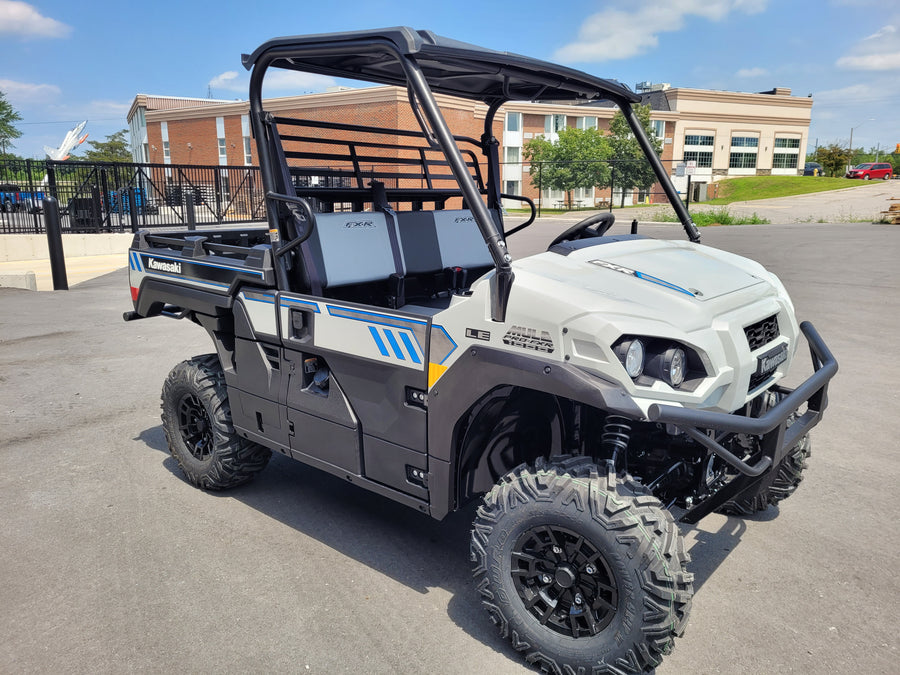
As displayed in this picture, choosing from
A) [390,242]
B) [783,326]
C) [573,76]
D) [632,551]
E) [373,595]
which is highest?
[573,76]

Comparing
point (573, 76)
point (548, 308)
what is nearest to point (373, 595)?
point (548, 308)

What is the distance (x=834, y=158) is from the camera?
67.0 meters

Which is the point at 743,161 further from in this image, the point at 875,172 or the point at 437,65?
the point at 437,65

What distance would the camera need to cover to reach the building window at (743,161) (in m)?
66.7

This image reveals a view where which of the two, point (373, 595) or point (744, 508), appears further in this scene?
point (744, 508)

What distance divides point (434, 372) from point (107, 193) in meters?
17.7

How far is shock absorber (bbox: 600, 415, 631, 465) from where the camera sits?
267cm

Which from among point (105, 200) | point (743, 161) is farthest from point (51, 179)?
point (743, 161)

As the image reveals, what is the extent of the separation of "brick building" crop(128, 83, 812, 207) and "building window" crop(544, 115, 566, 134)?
78mm

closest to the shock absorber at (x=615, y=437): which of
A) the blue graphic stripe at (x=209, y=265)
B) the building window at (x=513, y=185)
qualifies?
the blue graphic stripe at (x=209, y=265)

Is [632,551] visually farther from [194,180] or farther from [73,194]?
[194,180]

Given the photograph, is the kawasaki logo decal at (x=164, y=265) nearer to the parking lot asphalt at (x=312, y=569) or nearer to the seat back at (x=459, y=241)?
the parking lot asphalt at (x=312, y=569)

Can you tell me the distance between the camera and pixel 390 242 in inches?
158

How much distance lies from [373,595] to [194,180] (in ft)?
64.5
